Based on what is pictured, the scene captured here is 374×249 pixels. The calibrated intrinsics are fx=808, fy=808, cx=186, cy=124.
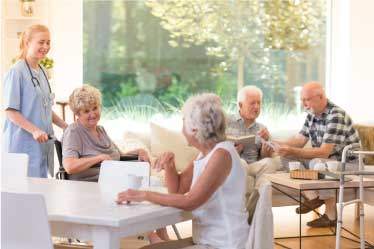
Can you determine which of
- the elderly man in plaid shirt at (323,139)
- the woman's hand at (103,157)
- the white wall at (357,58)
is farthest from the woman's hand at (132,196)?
the white wall at (357,58)

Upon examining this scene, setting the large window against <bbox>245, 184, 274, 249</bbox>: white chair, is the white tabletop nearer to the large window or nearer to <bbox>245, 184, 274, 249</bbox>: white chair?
<bbox>245, 184, 274, 249</bbox>: white chair

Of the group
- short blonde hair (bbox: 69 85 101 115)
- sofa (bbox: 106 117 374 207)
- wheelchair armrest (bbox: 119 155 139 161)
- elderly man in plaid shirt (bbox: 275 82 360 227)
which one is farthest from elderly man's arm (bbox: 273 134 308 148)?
short blonde hair (bbox: 69 85 101 115)

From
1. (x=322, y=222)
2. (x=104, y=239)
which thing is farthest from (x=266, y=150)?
(x=104, y=239)

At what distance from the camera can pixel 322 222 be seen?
6562mm

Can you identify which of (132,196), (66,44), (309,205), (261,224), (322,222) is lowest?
(322,222)

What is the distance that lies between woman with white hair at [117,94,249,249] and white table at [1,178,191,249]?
0.06 metres

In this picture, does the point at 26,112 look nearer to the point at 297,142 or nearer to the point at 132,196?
the point at 132,196

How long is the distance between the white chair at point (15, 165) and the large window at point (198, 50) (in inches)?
146

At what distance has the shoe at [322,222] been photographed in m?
6.50

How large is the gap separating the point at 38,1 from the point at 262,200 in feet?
16.0

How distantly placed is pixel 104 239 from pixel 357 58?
18.6ft

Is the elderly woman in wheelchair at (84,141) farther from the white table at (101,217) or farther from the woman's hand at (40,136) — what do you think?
the white table at (101,217)

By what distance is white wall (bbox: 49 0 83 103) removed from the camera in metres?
7.66

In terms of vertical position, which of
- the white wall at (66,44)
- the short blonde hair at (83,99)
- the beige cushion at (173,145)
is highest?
the white wall at (66,44)
